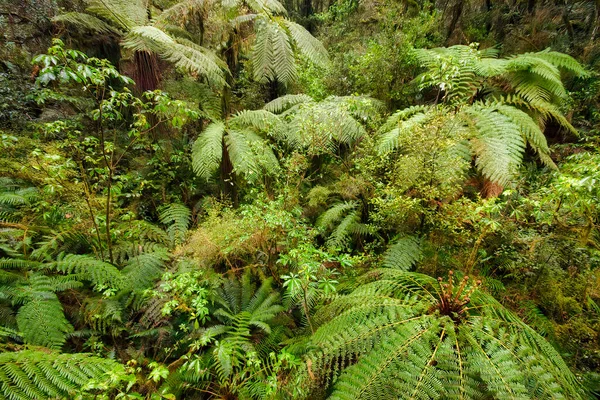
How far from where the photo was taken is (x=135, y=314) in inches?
97.0

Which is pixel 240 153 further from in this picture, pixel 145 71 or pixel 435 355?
pixel 435 355

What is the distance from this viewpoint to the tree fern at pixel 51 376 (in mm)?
1238

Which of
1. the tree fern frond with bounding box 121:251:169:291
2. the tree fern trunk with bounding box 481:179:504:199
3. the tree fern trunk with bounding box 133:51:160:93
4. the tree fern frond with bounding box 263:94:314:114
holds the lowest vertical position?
the tree fern frond with bounding box 121:251:169:291

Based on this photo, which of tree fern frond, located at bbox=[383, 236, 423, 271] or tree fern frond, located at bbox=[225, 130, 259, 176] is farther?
tree fern frond, located at bbox=[225, 130, 259, 176]

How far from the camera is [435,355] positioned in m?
1.24

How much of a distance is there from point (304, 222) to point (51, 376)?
232 cm

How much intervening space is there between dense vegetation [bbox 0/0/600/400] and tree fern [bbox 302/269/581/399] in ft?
0.04

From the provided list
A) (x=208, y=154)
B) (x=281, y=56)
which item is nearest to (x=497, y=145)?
(x=281, y=56)

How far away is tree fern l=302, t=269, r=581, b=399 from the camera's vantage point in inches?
44.6

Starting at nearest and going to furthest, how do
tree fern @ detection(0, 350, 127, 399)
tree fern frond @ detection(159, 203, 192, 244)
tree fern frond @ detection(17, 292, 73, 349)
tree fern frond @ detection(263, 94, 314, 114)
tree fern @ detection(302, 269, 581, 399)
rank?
tree fern @ detection(302, 269, 581, 399) < tree fern @ detection(0, 350, 127, 399) < tree fern frond @ detection(17, 292, 73, 349) < tree fern frond @ detection(159, 203, 192, 244) < tree fern frond @ detection(263, 94, 314, 114)

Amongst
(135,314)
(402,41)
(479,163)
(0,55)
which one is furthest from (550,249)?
(0,55)

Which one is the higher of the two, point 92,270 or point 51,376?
point 51,376

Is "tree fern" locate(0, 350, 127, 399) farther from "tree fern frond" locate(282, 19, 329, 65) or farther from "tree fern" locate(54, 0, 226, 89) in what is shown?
"tree fern frond" locate(282, 19, 329, 65)

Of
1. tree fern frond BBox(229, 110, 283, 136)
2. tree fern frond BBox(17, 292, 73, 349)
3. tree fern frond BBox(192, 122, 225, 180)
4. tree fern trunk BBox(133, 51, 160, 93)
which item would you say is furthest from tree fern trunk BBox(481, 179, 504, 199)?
tree fern trunk BBox(133, 51, 160, 93)
